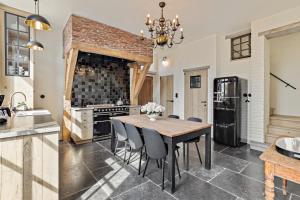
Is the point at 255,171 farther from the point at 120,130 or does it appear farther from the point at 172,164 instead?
the point at 120,130

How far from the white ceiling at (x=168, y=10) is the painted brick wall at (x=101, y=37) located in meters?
0.15

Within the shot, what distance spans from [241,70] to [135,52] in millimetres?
2940

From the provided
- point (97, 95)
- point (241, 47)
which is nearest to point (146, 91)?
point (97, 95)

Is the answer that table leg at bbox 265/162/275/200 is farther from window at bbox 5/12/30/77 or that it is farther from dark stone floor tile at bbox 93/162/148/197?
window at bbox 5/12/30/77

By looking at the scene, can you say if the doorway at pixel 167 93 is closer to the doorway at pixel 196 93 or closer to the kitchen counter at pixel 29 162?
the doorway at pixel 196 93

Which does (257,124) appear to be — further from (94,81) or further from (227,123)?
(94,81)

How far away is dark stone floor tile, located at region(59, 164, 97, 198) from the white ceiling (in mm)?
3045

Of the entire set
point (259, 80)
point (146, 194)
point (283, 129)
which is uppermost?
point (259, 80)

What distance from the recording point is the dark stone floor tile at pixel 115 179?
2037mm

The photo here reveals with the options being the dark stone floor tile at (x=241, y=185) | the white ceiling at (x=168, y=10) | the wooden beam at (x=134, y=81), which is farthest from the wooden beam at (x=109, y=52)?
the dark stone floor tile at (x=241, y=185)

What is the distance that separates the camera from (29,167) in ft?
4.91

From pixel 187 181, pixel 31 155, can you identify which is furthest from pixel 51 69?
pixel 187 181

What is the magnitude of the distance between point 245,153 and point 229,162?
0.75 meters

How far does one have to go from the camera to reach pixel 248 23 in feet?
12.3
